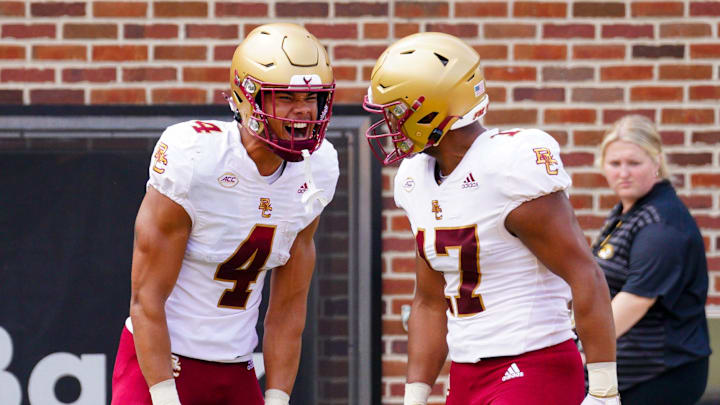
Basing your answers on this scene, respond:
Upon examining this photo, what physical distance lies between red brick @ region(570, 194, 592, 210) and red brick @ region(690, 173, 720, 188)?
486 mm

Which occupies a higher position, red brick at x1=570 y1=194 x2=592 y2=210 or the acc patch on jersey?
the acc patch on jersey

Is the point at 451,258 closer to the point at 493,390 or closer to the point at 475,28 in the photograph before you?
the point at 493,390

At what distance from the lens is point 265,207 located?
10.9ft

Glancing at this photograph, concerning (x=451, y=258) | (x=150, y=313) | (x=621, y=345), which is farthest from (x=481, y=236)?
(x=621, y=345)

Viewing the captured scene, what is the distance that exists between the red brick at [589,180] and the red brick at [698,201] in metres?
0.39

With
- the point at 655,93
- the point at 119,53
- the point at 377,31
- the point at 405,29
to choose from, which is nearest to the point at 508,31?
the point at 405,29

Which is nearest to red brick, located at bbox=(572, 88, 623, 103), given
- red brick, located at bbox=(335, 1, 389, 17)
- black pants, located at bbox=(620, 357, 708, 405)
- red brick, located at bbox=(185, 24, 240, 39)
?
red brick, located at bbox=(335, 1, 389, 17)

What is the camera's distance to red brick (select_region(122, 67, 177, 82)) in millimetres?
5133

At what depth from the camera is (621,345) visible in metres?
4.26

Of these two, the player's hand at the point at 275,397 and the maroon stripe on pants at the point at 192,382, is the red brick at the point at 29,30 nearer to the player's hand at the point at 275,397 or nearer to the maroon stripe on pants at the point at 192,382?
the maroon stripe on pants at the point at 192,382

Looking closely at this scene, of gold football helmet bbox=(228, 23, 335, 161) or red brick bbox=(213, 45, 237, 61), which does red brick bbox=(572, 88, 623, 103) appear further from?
gold football helmet bbox=(228, 23, 335, 161)

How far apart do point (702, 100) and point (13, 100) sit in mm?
3226

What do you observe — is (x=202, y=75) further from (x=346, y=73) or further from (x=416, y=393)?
(x=416, y=393)

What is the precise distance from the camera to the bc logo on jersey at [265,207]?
3.31m
